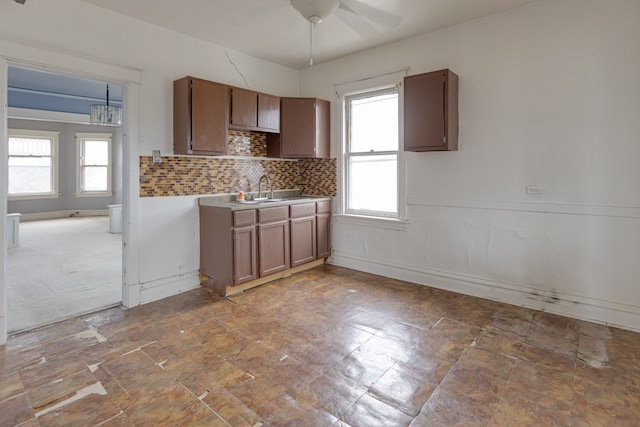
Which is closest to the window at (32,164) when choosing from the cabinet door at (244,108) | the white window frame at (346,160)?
the cabinet door at (244,108)

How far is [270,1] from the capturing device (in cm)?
317

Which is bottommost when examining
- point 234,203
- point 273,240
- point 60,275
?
point 60,275

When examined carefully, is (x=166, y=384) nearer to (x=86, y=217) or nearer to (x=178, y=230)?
(x=178, y=230)

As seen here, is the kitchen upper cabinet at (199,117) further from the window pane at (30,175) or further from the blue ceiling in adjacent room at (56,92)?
the window pane at (30,175)

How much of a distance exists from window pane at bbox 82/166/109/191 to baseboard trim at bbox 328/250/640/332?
28.4 feet

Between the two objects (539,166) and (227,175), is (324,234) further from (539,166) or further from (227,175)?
(539,166)

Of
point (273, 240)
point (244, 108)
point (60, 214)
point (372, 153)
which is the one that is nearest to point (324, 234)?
point (273, 240)

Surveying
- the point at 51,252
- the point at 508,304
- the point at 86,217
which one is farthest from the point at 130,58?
the point at 86,217

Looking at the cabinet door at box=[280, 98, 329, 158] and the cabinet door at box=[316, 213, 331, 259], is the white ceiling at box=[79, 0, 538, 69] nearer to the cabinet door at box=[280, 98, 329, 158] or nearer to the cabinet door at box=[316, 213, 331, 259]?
the cabinet door at box=[280, 98, 329, 158]

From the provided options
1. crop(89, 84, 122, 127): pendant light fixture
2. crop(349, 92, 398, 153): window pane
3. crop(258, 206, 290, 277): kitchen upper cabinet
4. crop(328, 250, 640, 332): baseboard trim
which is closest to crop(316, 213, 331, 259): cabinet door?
crop(328, 250, 640, 332): baseboard trim

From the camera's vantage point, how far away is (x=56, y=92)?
705 centimetres

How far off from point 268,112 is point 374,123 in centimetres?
135

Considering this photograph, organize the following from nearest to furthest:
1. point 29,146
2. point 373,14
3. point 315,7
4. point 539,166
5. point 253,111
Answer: point 315,7
point 539,166
point 373,14
point 253,111
point 29,146

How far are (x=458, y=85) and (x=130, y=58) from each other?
10.8ft
